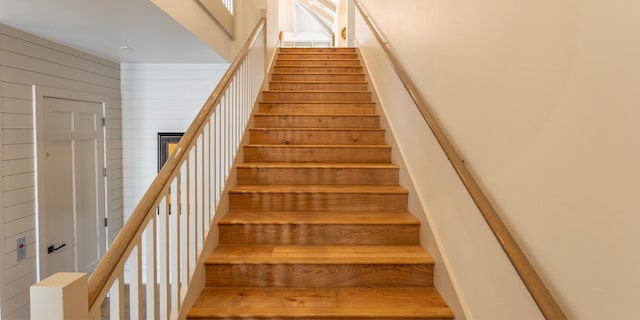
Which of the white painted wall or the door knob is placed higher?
the white painted wall

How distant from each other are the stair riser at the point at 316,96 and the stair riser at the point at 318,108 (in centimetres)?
27

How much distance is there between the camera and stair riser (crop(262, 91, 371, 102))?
13.7 ft

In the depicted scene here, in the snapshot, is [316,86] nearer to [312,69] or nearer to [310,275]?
[312,69]

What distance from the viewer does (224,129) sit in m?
2.54

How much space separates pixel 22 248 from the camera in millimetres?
2916

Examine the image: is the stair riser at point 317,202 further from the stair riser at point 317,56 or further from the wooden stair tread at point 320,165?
the stair riser at point 317,56

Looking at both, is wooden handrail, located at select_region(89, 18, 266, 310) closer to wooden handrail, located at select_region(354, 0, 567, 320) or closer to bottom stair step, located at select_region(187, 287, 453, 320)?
bottom stair step, located at select_region(187, 287, 453, 320)

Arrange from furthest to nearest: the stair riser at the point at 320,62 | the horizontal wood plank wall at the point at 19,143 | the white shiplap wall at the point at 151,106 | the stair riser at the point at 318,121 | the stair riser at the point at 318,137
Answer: the stair riser at the point at 320,62 → the white shiplap wall at the point at 151,106 → the stair riser at the point at 318,121 → the stair riser at the point at 318,137 → the horizontal wood plank wall at the point at 19,143

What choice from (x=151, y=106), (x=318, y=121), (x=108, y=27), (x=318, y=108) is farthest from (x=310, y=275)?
(x=151, y=106)

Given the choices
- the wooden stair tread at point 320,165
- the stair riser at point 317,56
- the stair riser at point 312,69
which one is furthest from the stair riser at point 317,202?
the stair riser at point 317,56

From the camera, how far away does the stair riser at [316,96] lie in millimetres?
4172

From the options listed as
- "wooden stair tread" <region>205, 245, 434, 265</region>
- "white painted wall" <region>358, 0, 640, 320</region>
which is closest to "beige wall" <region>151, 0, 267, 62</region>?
"wooden stair tread" <region>205, 245, 434, 265</region>

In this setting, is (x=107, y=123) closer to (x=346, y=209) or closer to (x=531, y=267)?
(x=346, y=209)

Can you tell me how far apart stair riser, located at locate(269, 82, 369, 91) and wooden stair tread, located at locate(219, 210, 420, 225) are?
2.18 m
